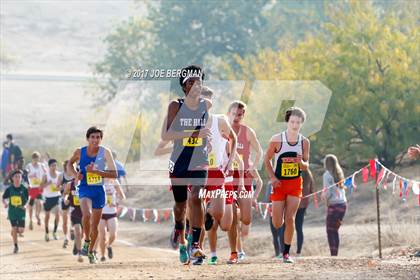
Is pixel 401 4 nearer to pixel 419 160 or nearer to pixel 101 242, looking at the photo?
pixel 419 160

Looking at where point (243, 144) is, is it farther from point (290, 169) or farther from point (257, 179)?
point (290, 169)

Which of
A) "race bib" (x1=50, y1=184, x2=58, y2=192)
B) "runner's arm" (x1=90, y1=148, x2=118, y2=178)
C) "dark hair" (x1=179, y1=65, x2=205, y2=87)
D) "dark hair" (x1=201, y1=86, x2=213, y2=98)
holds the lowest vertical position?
"runner's arm" (x1=90, y1=148, x2=118, y2=178)

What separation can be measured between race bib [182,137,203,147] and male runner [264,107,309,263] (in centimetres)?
169

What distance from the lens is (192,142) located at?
14594 mm

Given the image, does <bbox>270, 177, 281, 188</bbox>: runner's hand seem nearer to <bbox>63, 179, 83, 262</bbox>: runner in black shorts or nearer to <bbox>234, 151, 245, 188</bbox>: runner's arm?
<bbox>234, 151, 245, 188</bbox>: runner's arm

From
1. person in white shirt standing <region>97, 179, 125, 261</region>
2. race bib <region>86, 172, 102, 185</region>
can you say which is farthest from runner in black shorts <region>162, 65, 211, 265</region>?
person in white shirt standing <region>97, 179, 125, 261</region>

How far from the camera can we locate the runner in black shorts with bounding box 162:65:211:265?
14.5m

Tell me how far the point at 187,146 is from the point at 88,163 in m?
3.54

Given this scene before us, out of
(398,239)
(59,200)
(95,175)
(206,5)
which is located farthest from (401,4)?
(95,175)

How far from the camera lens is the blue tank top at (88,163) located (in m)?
17.8

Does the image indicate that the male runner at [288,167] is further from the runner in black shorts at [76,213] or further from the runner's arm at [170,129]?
the runner in black shorts at [76,213]

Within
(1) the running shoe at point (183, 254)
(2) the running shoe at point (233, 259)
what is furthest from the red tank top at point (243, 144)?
(1) the running shoe at point (183, 254)

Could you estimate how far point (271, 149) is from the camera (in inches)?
636

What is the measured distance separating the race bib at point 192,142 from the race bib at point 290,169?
183 centimetres
